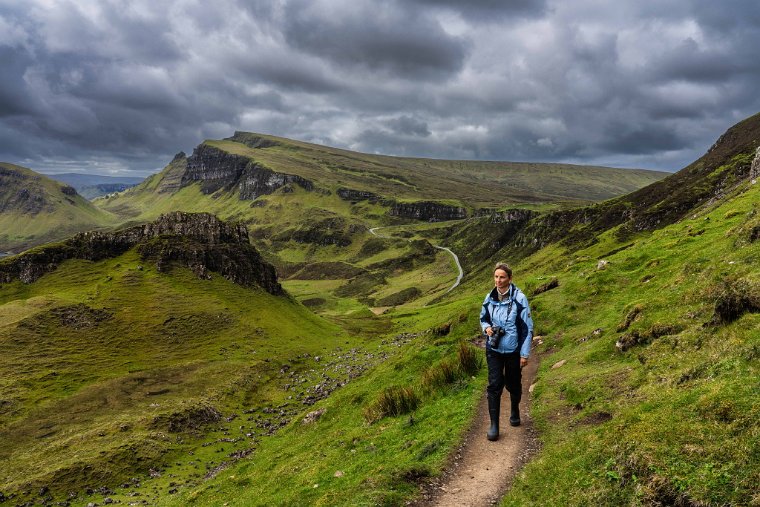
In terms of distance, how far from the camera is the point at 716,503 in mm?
9594

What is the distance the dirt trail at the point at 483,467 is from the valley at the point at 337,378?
0.67 m

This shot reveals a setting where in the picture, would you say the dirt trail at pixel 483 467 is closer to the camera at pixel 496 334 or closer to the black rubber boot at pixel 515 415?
the black rubber boot at pixel 515 415

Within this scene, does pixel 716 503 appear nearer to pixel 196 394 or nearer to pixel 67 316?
pixel 196 394

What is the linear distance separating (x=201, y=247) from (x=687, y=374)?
141546 millimetres

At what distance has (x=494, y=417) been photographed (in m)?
17.8

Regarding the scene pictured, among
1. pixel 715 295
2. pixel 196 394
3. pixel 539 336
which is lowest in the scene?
pixel 196 394

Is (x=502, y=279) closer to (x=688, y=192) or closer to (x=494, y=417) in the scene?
(x=494, y=417)

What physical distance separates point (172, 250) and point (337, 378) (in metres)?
78.0

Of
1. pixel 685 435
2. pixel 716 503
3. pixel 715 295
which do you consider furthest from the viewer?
pixel 715 295

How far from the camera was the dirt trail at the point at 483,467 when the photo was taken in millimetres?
14477

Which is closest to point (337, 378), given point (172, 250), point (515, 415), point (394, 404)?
point (394, 404)

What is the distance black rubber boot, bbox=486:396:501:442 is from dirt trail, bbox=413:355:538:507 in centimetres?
33

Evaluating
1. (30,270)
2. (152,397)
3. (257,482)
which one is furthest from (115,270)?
(257,482)

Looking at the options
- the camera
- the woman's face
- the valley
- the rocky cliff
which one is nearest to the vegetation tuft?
the valley
